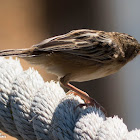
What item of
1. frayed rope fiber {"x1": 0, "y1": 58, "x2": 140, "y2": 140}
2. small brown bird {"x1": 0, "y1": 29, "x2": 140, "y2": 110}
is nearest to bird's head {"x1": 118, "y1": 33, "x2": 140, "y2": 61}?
small brown bird {"x1": 0, "y1": 29, "x2": 140, "y2": 110}

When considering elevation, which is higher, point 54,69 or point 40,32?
point 40,32

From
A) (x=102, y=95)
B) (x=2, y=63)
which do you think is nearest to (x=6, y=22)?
(x=102, y=95)

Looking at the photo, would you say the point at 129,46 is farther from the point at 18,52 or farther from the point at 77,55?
the point at 18,52

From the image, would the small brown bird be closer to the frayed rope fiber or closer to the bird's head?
the bird's head

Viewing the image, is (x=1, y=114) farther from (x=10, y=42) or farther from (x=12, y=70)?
(x=10, y=42)

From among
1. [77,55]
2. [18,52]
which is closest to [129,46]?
[77,55]
